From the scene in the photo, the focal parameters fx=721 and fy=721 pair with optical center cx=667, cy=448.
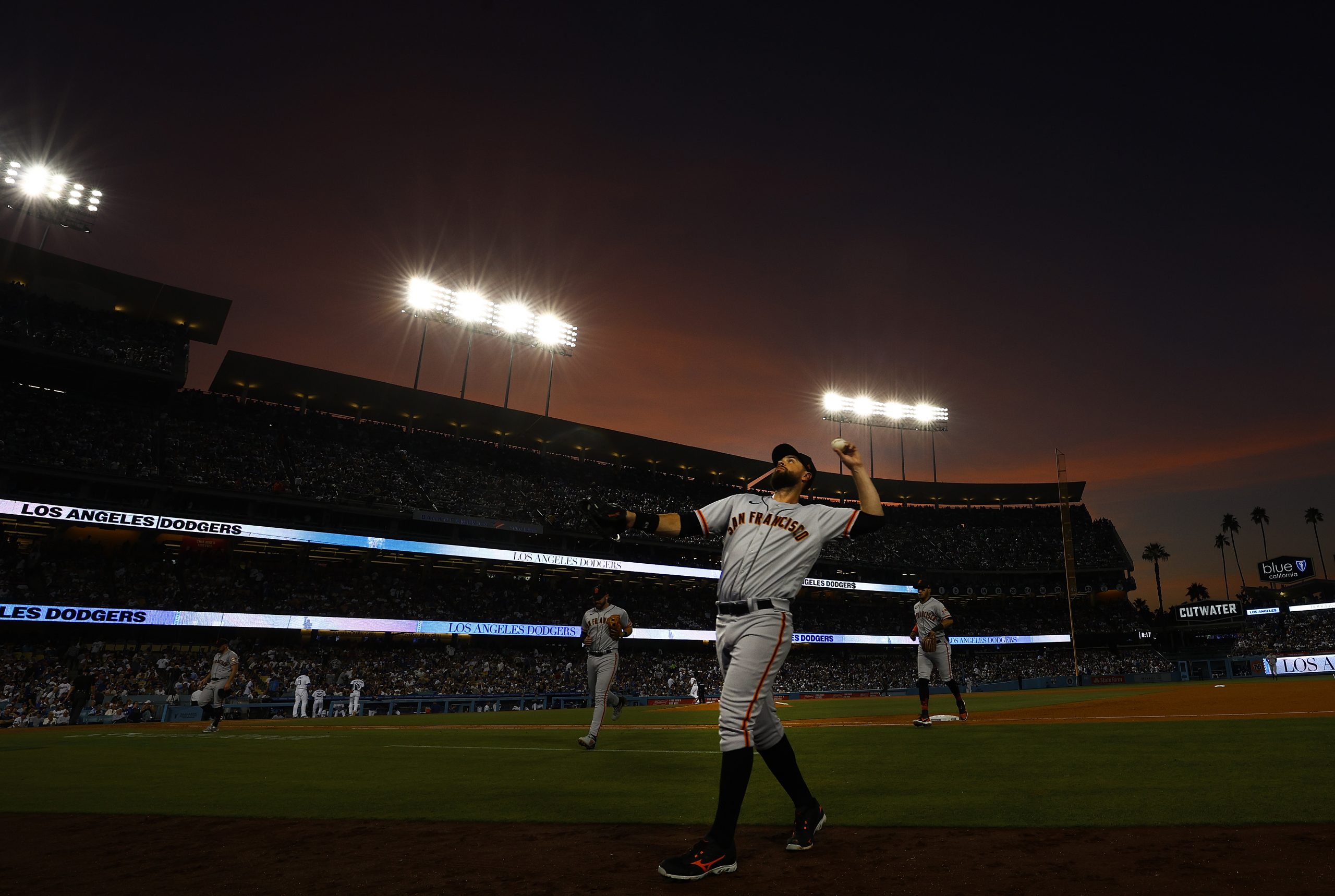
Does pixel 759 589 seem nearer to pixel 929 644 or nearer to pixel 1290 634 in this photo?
A: pixel 929 644

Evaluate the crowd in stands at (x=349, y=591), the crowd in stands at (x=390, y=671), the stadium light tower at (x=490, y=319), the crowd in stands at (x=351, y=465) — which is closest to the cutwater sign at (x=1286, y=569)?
the crowd in stands at (x=351, y=465)

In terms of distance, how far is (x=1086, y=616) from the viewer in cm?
5978

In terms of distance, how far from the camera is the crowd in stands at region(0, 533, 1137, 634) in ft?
88.6

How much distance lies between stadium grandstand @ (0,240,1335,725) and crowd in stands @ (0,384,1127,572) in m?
0.15

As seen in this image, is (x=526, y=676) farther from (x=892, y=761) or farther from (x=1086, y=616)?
(x=1086, y=616)

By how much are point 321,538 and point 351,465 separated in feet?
20.6

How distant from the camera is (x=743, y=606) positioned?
13.0 ft

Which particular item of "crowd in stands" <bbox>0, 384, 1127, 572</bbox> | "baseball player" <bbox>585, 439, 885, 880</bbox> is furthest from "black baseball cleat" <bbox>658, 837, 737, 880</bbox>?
"crowd in stands" <bbox>0, 384, 1127, 572</bbox>

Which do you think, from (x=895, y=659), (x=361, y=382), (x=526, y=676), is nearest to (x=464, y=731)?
(x=526, y=676)

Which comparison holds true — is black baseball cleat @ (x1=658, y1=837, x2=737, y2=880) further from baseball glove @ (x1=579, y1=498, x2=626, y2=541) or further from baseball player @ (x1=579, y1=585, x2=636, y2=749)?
baseball player @ (x1=579, y1=585, x2=636, y2=749)

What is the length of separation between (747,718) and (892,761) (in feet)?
13.0

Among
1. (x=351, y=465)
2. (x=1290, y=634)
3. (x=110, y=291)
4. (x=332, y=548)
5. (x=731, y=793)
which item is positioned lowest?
(x=731, y=793)

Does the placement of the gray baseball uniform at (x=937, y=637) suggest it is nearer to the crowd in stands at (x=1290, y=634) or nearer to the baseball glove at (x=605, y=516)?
the baseball glove at (x=605, y=516)

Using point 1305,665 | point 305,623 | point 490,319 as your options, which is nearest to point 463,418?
point 490,319
